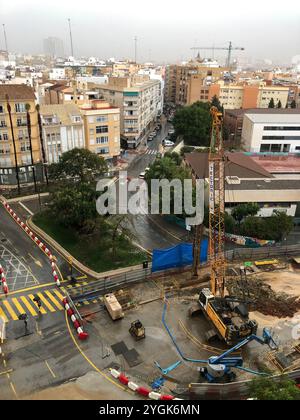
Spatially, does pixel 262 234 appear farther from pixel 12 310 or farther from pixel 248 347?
pixel 12 310

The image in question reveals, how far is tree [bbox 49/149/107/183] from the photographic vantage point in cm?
4722

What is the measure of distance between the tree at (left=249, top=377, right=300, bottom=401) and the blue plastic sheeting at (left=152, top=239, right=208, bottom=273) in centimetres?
1451

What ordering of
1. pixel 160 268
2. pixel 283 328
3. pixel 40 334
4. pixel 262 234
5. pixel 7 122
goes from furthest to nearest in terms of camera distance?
pixel 7 122
pixel 262 234
pixel 160 268
pixel 283 328
pixel 40 334

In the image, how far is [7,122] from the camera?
1976 inches

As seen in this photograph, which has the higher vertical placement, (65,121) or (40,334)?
(65,121)

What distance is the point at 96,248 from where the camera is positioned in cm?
3678

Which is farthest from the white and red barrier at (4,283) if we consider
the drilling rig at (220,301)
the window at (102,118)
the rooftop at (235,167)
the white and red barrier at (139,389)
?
the window at (102,118)

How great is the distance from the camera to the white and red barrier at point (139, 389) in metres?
20.7

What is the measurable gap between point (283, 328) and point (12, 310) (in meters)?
21.7

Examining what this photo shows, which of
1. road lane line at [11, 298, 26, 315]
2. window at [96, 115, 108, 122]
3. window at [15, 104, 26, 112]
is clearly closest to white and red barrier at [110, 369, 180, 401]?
road lane line at [11, 298, 26, 315]

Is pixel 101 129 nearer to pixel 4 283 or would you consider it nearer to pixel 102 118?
pixel 102 118

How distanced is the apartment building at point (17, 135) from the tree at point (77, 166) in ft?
24.1

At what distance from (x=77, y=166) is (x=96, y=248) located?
15013mm
